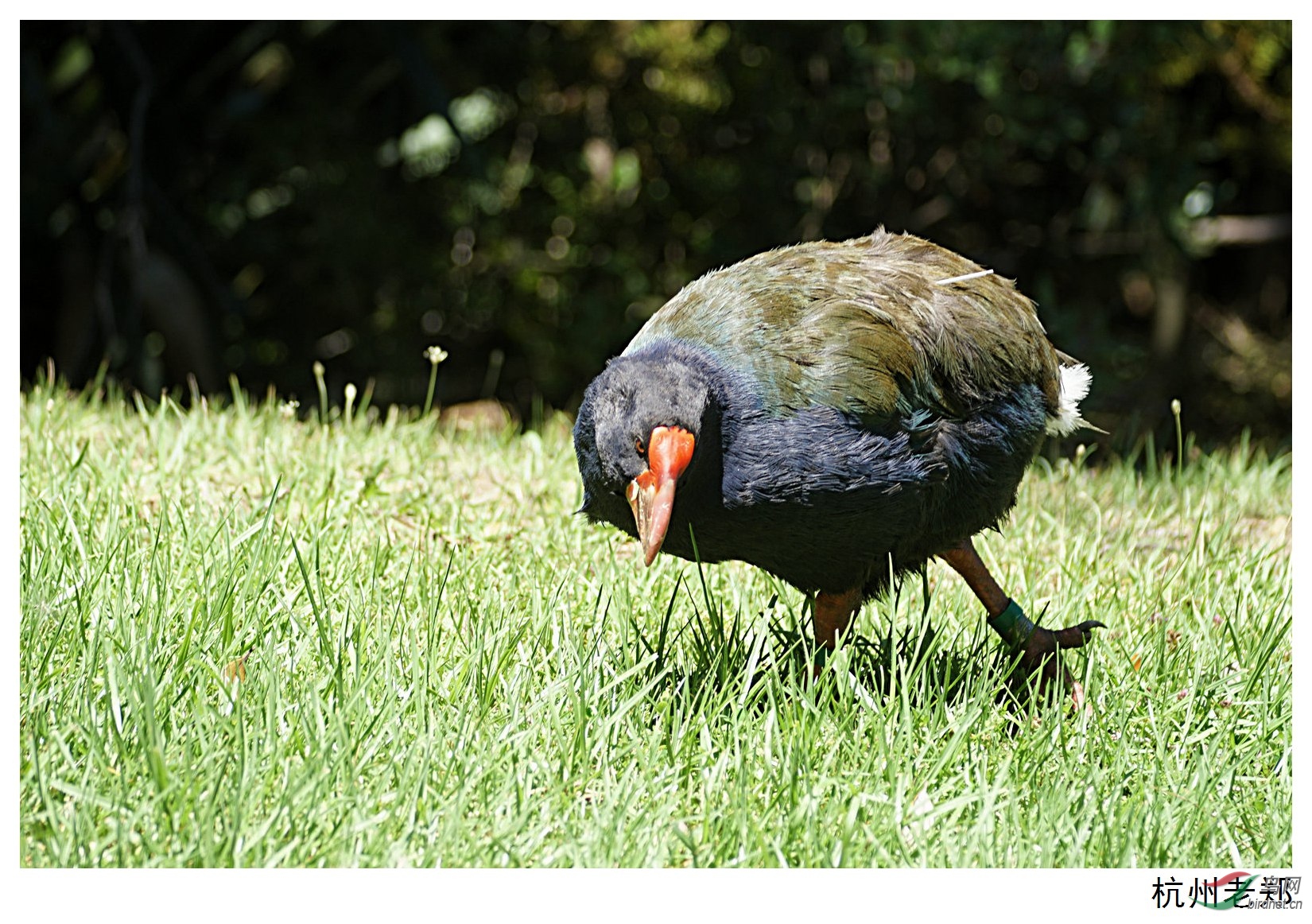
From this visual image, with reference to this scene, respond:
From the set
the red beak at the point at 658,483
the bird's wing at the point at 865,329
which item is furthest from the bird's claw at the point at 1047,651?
the red beak at the point at 658,483

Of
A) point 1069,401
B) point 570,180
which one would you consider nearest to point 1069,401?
point 1069,401

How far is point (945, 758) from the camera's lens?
2455 millimetres

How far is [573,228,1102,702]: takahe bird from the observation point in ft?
8.33

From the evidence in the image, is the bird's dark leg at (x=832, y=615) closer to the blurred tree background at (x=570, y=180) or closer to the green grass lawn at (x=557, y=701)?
the green grass lawn at (x=557, y=701)

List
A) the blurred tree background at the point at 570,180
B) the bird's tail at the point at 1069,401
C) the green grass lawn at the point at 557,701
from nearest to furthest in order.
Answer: the green grass lawn at the point at 557,701, the bird's tail at the point at 1069,401, the blurred tree background at the point at 570,180

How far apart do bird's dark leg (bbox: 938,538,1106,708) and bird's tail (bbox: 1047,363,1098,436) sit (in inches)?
14.0

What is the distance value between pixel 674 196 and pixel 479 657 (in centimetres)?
477

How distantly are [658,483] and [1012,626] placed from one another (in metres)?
1.08

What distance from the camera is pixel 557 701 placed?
8.56 ft

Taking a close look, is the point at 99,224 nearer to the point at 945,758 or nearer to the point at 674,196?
the point at 674,196

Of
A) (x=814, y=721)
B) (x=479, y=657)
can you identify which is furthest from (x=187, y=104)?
(x=814, y=721)

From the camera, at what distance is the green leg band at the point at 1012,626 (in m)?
3.07

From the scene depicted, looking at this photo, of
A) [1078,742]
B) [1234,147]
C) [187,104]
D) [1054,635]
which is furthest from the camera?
[1234,147]

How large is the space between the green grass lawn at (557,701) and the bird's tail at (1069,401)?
48 centimetres
